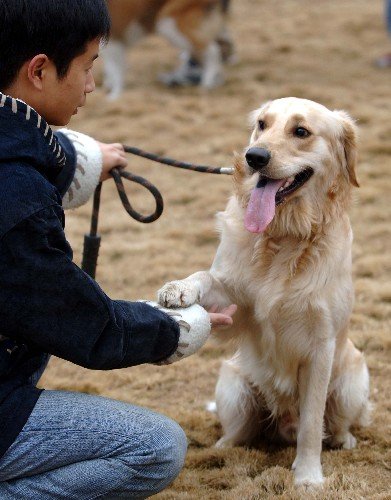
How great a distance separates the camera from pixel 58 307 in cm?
200

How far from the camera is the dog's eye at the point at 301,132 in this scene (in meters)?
2.82

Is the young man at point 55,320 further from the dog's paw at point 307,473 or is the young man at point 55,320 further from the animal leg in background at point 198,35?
the animal leg in background at point 198,35

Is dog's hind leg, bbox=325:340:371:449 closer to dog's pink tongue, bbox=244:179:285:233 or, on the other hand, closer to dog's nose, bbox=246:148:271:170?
dog's pink tongue, bbox=244:179:285:233

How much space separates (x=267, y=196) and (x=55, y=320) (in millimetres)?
1010

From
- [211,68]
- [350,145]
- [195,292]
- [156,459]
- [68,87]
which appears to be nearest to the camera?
[68,87]

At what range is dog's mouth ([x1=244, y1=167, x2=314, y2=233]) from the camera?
2.73m

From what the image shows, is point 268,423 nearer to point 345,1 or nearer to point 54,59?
point 54,59

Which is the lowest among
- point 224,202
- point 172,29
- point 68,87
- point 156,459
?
point 224,202

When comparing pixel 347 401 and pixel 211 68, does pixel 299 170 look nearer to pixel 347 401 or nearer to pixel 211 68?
pixel 347 401

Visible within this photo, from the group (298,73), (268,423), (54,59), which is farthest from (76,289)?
(298,73)

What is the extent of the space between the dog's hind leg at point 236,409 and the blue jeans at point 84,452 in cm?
84

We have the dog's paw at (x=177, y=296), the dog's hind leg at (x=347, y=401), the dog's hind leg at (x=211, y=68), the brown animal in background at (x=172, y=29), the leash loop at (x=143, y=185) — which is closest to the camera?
the dog's paw at (x=177, y=296)

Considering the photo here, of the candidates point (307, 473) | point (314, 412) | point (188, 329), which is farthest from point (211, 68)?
point (188, 329)

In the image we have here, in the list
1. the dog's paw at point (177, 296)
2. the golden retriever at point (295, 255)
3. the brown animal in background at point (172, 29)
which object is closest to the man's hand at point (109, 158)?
the golden retriever at point (295, 255)
